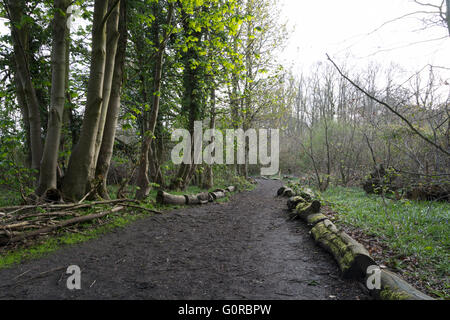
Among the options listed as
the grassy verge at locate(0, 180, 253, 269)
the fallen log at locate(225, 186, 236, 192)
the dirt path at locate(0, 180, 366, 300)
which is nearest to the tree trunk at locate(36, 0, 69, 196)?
the grassy verge at locate(0, 180, 253, 269)

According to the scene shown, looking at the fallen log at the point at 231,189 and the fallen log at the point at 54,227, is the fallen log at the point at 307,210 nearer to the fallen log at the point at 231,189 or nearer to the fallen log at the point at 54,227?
the fallen log at the point at 54,227

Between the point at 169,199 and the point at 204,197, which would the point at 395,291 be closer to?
the point at 169,199

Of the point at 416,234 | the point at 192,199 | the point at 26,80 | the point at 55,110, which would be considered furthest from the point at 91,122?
the point at 416,234

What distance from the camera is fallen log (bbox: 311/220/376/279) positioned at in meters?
2.72

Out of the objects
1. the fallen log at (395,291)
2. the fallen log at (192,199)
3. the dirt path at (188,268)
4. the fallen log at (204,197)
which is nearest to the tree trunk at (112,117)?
the dirt path at (188,268)

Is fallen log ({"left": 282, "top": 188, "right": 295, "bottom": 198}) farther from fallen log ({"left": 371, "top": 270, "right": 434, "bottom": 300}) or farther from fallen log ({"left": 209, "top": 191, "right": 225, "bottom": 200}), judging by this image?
fallen log ({"left": 371, "top": 270, "right": 434, "bottom": 300})

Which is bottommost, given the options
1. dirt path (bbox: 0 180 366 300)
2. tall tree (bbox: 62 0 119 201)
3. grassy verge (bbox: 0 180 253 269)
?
dirt path (bbox: 0 180 366 300)

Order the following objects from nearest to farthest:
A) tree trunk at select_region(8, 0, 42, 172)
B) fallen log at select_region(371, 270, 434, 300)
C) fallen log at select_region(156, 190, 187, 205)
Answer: fallen log at select_region(371, 270, 434, 300), tree trunk at select_region(8, 0, 42, 172), fallen log at select_region(156, 190, 187, 205)

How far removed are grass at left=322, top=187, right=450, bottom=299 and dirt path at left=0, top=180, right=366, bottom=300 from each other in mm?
917

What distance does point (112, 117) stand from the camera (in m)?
6.30

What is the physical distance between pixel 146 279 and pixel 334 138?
12.9m

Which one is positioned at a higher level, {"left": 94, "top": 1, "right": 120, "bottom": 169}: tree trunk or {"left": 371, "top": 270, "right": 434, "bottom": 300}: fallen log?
{"left": 94, "top": 1, "right": 120, "bottom": 169}: tree trunk
